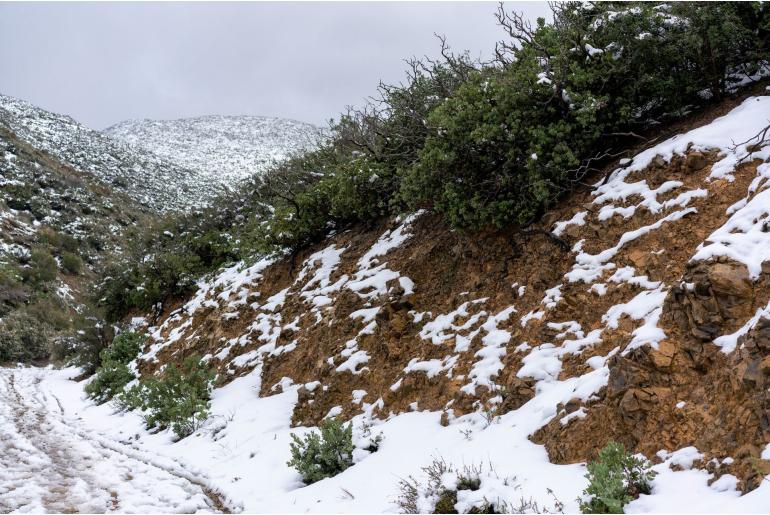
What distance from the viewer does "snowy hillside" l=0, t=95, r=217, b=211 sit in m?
43.9

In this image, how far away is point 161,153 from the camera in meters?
60.8

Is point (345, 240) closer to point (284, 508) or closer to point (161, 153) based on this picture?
point (284, 508)

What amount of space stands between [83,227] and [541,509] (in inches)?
1503

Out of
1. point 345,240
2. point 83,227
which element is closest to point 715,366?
point 345,240

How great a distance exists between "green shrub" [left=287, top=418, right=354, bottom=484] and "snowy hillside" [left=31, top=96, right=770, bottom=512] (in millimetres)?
197

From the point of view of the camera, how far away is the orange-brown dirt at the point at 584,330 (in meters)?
3.91

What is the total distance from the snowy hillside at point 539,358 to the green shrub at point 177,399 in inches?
11.4

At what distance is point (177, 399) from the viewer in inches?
378

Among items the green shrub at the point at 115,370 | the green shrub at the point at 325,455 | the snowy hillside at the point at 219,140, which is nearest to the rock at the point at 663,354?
the green shrub at the point at 325,455

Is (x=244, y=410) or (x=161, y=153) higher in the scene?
(x=161, y=153)

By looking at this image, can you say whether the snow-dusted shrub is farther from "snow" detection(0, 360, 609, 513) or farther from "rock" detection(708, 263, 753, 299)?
"rock" detection(708, 263, 753, 299)

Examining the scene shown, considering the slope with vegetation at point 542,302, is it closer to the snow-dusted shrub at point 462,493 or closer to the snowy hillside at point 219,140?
the snow-dusted shrub at point 462,493

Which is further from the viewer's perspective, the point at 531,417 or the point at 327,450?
the point at 327,450

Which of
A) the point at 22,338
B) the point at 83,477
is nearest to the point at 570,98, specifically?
the point at 83,477
